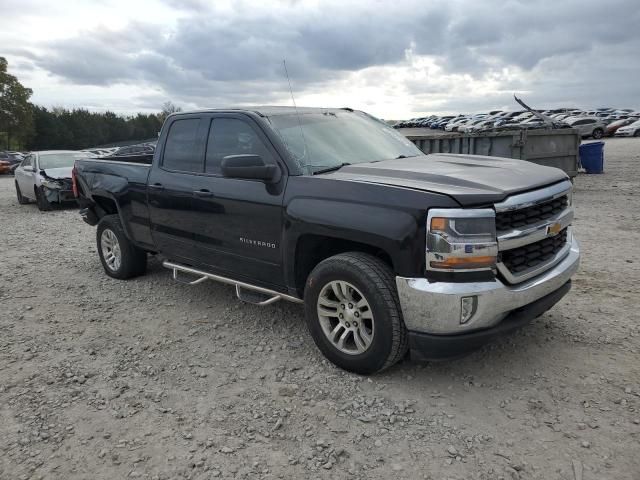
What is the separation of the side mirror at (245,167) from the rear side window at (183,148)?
98 cm

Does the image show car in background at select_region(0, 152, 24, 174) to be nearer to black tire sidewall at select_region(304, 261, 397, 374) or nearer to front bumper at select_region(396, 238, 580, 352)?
black tire sidewall at select_region(304, 261, 397, 374)

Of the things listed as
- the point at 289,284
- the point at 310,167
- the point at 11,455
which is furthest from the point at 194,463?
the point at 310,167

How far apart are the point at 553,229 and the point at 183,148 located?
3232 mm

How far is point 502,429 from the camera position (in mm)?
2947

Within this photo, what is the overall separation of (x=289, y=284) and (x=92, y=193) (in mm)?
3312

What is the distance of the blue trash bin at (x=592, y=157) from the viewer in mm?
15388

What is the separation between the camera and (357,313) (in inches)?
136

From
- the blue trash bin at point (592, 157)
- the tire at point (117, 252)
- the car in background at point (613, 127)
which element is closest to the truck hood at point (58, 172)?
the tire at point (117, 252)

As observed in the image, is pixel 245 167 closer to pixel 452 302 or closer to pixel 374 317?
pixel 374 317

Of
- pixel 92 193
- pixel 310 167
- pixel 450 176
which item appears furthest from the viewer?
pixel 92 193

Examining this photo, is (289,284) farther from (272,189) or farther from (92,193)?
(92,193)

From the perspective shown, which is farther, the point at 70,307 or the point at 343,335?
the point at 70,307

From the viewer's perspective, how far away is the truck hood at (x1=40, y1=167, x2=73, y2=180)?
12367 millimetres

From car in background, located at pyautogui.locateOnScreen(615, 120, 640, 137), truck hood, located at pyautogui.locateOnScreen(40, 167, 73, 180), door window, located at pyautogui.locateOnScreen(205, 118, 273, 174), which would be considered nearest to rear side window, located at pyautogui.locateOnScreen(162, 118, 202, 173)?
door window, located at pyautogui.locateOnScreen(205, 118, 273, 174)
